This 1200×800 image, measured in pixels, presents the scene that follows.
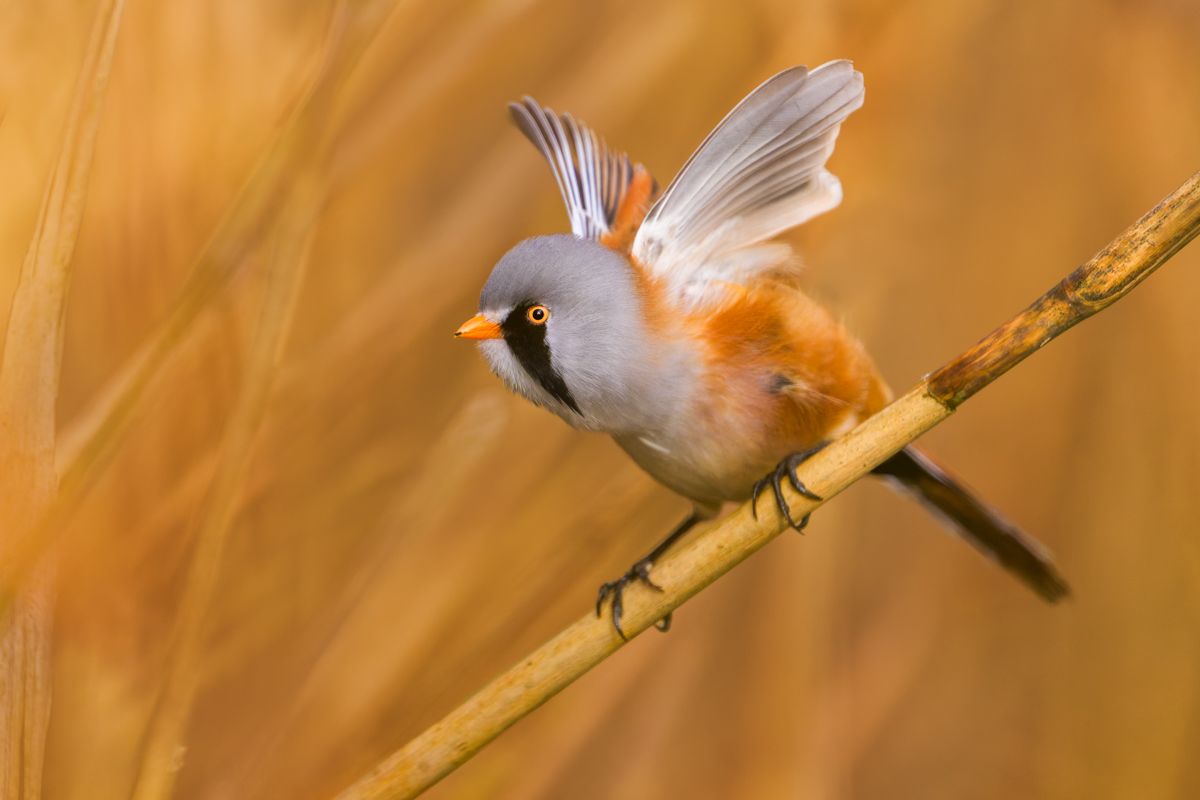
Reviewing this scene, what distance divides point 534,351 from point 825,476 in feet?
0.97

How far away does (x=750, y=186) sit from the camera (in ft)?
3.10

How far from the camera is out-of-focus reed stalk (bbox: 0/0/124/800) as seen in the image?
0.69 metres

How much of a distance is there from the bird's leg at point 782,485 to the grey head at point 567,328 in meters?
0.16

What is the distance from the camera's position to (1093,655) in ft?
4.87

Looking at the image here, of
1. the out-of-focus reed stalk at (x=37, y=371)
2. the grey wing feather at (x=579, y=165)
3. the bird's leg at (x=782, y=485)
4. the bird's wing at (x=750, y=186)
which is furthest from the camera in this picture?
the grey wing feather at (x=579, y=165)

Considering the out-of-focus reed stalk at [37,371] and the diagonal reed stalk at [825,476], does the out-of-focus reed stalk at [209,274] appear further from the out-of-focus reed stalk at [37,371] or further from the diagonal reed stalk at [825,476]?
the diagonal reed stalk at [825,476]

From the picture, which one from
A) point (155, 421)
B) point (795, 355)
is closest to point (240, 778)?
point (155, 421)

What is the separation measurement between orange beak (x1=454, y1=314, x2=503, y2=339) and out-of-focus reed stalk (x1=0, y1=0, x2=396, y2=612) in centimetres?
18

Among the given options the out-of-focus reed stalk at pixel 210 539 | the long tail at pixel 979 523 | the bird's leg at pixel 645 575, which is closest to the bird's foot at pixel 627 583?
the bird's leg at pixel 645 575

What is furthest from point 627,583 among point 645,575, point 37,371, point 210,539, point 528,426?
point 37,371

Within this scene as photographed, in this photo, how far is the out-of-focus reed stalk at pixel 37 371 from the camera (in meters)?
0.69

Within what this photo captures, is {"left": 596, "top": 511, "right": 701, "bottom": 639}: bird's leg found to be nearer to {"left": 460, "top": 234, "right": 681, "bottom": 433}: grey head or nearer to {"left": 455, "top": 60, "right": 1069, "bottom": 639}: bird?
{"left": 455, "top": 60, "right": 1069, "bottom": 639}: bird

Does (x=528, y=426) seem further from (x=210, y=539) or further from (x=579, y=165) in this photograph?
(x=210, y=539)

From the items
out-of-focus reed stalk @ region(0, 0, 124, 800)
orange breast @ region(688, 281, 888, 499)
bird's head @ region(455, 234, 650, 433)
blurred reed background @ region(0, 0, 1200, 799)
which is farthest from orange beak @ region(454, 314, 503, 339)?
out-of-focus reed stalk @ region(0, 0, 124, 800)
